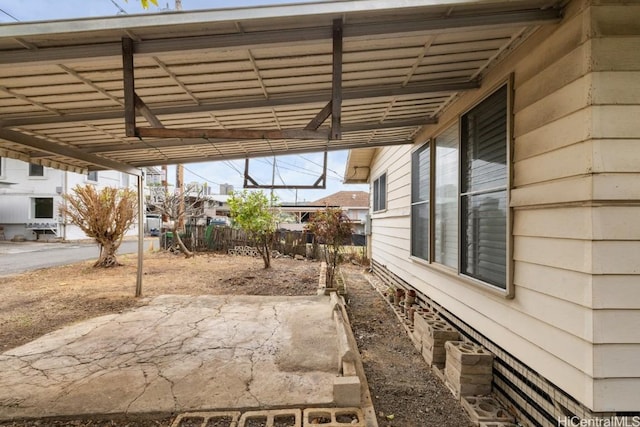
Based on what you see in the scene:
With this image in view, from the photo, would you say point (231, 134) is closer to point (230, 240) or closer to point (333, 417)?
point (333, 417)

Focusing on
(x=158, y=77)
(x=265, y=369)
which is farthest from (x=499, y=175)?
(x=158, y=77)

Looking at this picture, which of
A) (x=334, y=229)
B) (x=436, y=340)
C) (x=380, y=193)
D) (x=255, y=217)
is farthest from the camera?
(x=255, y=217)

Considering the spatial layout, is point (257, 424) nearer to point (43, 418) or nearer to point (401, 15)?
point (43, 418)

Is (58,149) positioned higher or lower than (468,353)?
higher

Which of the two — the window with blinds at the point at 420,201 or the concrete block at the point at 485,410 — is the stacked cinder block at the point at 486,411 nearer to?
the concrete block at the point at 485,410

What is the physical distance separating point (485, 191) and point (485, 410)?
179 cm

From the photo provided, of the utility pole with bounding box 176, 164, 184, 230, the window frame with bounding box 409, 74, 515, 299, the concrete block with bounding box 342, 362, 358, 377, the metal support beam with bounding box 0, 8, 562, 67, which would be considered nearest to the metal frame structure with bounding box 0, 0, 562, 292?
the metal support beam with bounding box 0, 8, 562, 67

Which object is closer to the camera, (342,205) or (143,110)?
(143,110)

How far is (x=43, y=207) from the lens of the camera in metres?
17.5

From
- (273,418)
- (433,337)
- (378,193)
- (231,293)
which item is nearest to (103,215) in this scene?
(231,293)

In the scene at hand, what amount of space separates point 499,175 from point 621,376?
1552 mm

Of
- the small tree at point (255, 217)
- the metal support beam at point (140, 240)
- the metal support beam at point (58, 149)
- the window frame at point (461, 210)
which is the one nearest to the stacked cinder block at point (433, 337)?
the window frame at point (461, 210)

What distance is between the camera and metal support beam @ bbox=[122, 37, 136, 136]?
204 cm

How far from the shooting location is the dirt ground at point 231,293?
253cm
